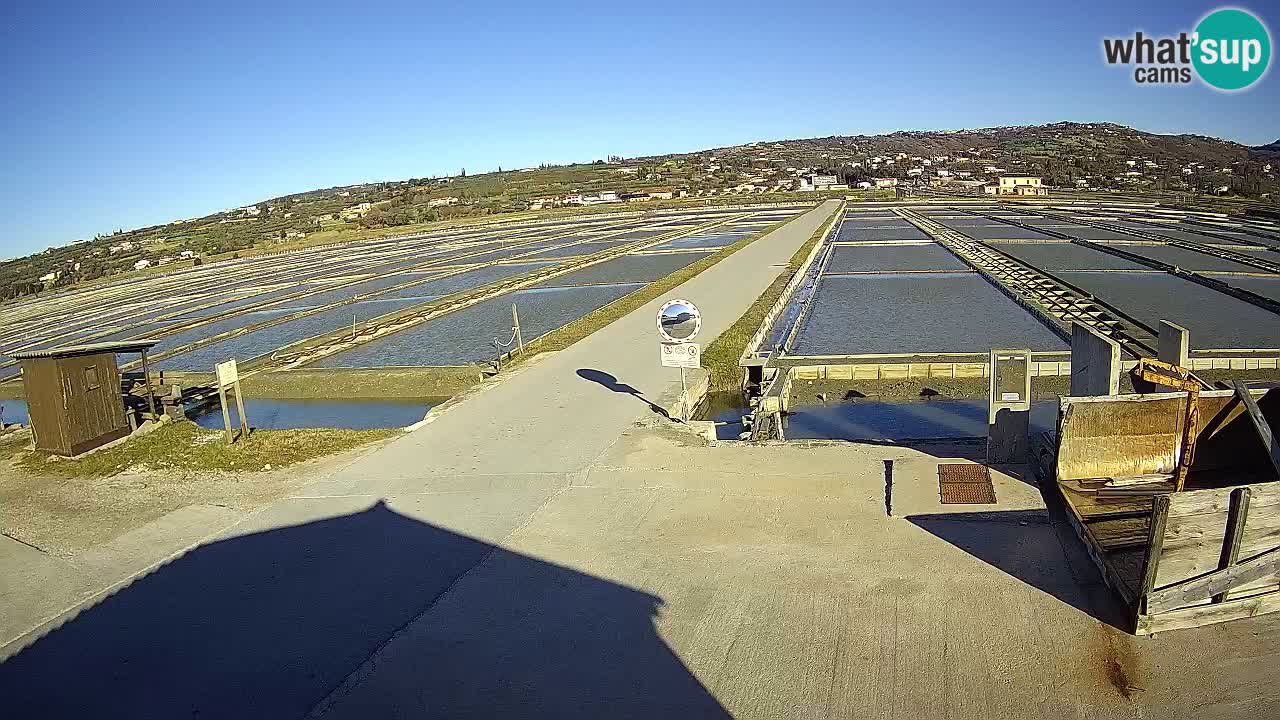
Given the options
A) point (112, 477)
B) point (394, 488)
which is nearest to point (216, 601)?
point (394, 488)

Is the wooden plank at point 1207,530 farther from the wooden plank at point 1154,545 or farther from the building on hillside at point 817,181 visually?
the building on hillside at point 817,181

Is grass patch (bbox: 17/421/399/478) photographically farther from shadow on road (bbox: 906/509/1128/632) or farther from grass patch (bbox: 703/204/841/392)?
shadow on road (bbox: 906/509/1128/632)

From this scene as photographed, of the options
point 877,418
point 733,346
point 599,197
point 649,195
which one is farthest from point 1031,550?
point 599,197

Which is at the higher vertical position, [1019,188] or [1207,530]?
[1207,530]

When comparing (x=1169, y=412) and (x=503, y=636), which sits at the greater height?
(x=1169, y=412)

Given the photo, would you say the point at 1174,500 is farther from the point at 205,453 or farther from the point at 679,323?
the point at 205,453

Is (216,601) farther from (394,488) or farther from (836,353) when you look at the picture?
(836,353)

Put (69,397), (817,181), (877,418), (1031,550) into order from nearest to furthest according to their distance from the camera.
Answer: (1031,550)
(69,397)
(877,418)
(817,181)
